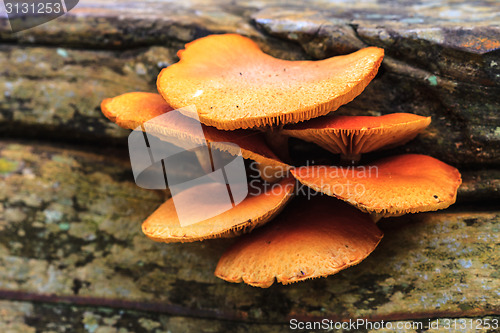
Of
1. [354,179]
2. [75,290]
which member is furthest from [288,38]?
[75,290]

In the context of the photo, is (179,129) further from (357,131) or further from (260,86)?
(357,131)

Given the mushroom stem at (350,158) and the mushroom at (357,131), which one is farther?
the mushroom stem at (350,158)

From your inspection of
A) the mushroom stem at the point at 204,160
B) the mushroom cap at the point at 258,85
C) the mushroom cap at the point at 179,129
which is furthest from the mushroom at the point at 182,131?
the mushroom stem at the point at 204,160

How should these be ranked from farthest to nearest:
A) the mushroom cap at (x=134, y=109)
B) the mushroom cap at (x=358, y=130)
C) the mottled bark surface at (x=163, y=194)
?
the mottled bark surface at (x=163, y=194)
the mushroom cap at (x=134, y=109)
the mushroom cap at (x=358, y=130)

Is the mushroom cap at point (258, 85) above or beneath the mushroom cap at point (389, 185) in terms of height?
above

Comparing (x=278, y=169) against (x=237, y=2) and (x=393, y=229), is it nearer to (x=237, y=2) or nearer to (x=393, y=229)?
(x=393, y=229)

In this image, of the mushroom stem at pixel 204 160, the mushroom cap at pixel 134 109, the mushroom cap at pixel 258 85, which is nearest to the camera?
the mushroom cap at pixel 258 85

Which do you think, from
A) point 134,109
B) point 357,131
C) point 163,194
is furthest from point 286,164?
point 163,194

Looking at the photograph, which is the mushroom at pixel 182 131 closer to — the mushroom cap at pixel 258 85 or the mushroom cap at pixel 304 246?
the mushroom cap at pixel 258 85
